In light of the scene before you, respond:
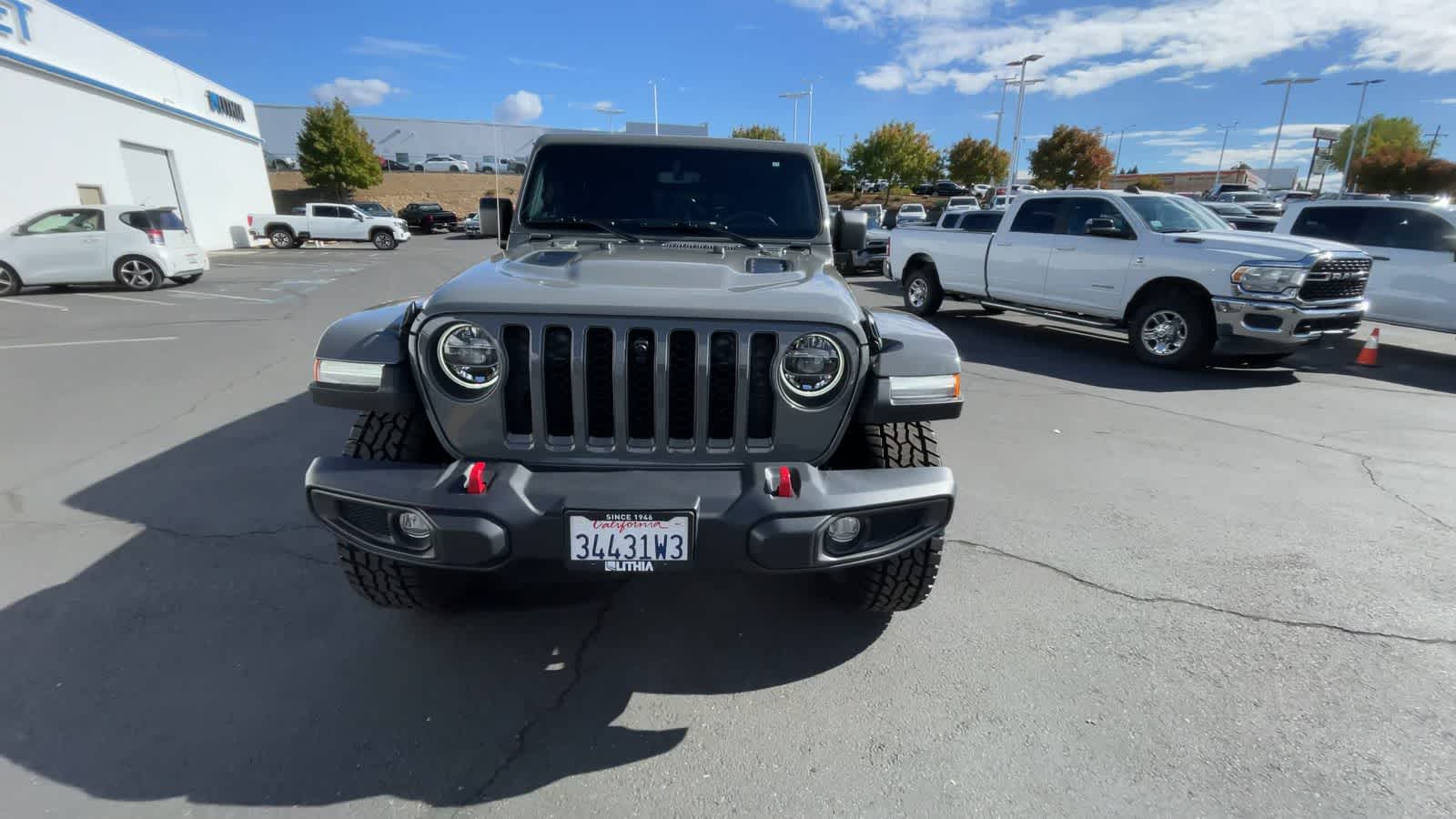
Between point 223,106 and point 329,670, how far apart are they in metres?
29.2

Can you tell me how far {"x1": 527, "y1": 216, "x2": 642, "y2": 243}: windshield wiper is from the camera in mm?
3352

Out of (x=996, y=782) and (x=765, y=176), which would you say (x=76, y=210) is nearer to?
(x=765, y=176)

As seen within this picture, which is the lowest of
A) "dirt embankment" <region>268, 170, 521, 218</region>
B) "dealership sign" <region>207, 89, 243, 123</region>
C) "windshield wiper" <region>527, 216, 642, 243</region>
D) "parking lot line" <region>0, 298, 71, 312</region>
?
"parking lot line" <region>0, 298, 71, 312</region>

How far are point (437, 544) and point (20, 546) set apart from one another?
2817mm

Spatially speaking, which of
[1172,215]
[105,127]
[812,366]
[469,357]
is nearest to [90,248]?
[105,127]

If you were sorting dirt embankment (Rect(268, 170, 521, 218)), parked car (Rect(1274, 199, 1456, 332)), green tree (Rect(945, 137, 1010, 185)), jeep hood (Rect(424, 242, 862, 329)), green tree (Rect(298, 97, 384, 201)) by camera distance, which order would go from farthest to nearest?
green tree (Rect(945, 137, 1010, 185)) → dirt embankment (Rect(268, 170, 521, 218)) → green tree (Rect(298, 97, 384, 201)) → parked car (Rect(1274, 199, 1456, 332)) → jeep hood (Rect(424, 242, 862, 329))

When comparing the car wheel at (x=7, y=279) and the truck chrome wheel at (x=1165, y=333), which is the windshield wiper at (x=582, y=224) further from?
the car wheel at (x=7, y=279)

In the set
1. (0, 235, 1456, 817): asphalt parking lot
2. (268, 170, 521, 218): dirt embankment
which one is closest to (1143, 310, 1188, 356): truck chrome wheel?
(0, 235, 1456, 817): asphalt parking lot

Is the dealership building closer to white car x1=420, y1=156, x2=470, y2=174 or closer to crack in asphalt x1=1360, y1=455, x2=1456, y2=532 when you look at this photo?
crack in asphalt x1=1360, y1=455, x2=1456, y2=532

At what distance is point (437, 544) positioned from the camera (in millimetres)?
2000

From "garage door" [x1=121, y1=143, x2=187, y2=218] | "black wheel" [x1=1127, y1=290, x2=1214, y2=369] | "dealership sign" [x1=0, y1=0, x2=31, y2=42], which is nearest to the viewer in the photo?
"black wheel" [x1=1127, y1=290, x2=1214, y2=369]

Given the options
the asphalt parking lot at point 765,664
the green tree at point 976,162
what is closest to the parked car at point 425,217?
the asphalt parking lot at point 765,664

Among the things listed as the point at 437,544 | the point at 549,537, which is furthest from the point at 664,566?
the point at 437,544

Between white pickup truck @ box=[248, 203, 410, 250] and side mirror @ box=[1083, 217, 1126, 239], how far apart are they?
80.5 feet
